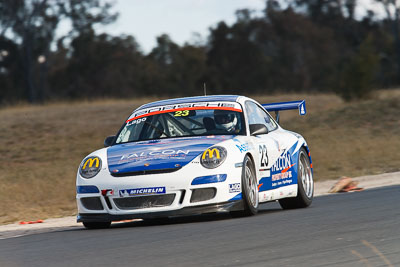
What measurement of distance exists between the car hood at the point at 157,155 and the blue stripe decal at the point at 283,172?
728 millimetres

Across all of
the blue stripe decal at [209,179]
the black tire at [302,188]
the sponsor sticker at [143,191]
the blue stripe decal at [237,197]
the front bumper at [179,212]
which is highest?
the blue stripe decal at [209,179]

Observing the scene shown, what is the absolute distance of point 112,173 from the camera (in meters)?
8.15

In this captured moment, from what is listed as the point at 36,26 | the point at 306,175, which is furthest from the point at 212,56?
the point at 306,175

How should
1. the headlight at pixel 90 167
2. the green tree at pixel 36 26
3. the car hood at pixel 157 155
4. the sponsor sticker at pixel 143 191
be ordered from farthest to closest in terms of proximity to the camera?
the green tree at pixel 36 26, the headlight at pixel 90 167, the car hood at pixel 157 155, the sponsor sticker at pixel 143 191

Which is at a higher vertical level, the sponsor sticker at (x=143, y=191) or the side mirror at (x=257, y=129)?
the side mirror at (x=257, y=129)

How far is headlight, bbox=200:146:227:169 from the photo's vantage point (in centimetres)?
807

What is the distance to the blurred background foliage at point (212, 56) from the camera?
51875 mm

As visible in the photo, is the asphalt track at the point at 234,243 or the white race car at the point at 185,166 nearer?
the asphalt track at the point at 234,243

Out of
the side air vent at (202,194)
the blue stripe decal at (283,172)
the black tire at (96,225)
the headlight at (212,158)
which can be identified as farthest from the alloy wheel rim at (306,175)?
the black tire at (96,225)

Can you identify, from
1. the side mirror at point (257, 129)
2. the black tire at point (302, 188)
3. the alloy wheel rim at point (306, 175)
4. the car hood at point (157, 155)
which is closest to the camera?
the car hood at point (157, 155)

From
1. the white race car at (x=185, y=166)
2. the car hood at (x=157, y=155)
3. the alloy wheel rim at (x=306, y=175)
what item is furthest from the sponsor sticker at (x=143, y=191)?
the alloy wheel rim at (x=306, y=175)

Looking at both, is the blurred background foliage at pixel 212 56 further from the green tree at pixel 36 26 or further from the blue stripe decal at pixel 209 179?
the blue stripe decal at pixel 209 179

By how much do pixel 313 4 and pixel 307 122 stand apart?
33813 mm

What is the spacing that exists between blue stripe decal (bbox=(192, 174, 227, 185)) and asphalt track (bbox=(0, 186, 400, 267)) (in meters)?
0.41
